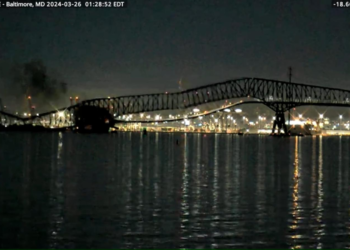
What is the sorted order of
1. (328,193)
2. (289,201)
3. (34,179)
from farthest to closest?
1. (34,179)
2. (328,193)
3. (289,201)

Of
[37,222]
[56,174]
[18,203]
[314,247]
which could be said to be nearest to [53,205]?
[18,203]

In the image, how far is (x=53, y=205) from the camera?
78.7ft

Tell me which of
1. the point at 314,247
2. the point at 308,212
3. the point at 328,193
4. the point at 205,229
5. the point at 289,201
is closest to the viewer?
the point at 314,247

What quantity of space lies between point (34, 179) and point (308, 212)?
14.9 m

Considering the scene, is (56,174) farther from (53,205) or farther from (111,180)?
(53,205)

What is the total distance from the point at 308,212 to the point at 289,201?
2.96m

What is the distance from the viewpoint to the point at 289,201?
85.6 feet

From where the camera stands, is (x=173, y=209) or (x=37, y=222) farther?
(x=173, y=209)

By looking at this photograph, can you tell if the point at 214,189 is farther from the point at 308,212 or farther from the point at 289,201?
the point at 308,212

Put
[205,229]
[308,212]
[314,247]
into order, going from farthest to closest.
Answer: [308,212], [205,229], [314,247]

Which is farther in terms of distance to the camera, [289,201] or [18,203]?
[289,201]

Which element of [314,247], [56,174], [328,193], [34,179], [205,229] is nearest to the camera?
[314,247]

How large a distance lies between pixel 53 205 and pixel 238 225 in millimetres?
7074

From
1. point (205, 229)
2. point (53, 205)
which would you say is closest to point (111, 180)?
point (53, 205)
